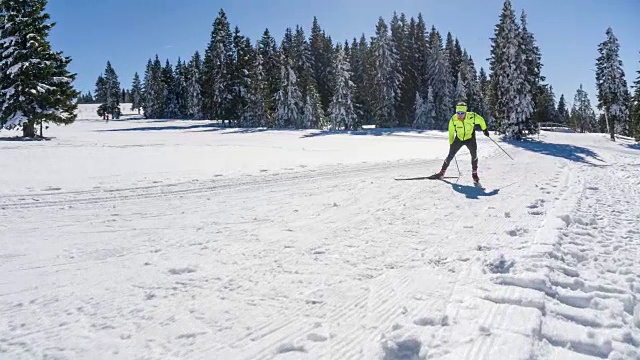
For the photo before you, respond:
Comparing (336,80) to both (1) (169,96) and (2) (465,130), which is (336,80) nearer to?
(2) (465,130)

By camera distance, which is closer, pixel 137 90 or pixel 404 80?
pixel 404 80

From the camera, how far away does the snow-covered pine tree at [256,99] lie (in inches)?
1772

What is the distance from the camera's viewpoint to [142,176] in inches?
432

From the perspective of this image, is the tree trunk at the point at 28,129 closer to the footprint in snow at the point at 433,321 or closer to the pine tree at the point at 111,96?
the footprint in snow at the point at 433,321

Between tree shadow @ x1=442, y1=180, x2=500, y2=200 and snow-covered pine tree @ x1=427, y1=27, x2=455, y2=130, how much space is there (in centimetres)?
4219

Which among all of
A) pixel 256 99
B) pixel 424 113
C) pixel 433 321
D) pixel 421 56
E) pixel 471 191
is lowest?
pixel 433 321

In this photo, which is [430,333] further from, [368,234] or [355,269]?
[368,234]

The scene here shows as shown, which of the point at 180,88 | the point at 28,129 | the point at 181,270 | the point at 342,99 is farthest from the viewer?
the point at 180,88

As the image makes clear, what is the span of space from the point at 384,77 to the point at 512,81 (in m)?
19.4

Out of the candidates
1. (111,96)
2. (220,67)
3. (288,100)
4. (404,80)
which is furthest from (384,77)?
(111,96)

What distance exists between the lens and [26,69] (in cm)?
2419

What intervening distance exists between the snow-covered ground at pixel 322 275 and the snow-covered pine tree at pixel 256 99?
127 ft

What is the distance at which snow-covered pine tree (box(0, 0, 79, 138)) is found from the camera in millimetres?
24172

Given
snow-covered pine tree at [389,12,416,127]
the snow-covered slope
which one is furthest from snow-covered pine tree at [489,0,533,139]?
the snow-covered slope
